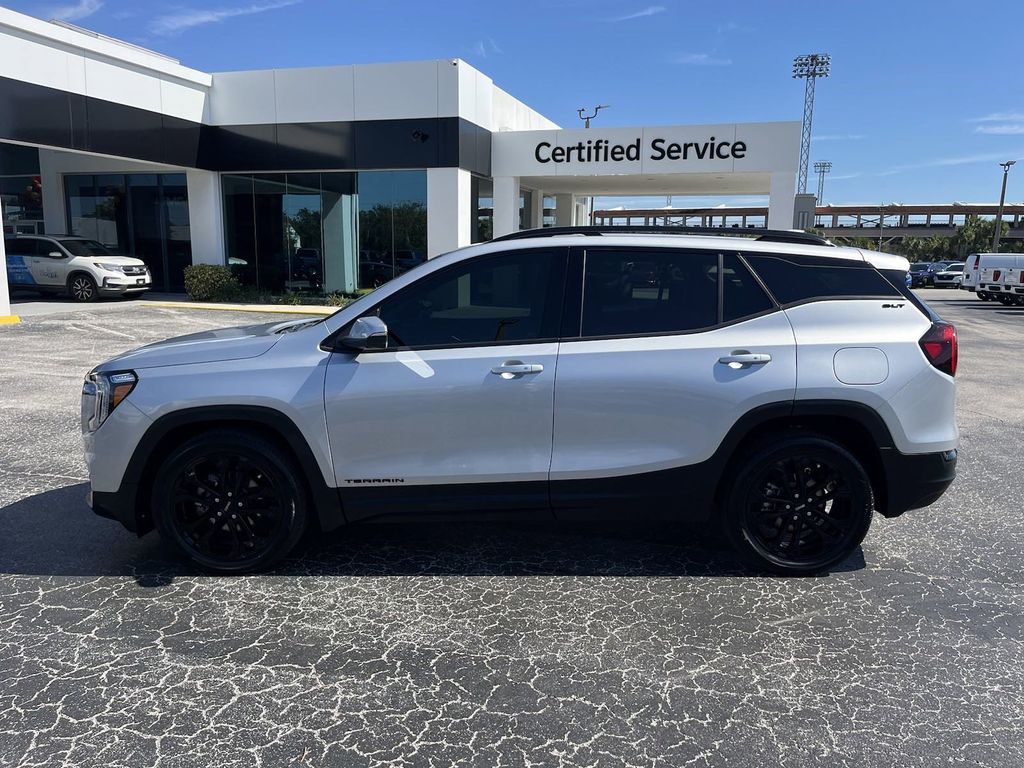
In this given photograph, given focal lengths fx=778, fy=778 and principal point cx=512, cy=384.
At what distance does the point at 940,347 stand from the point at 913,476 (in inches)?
26.7

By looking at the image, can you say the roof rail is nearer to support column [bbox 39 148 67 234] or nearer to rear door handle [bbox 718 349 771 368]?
rear door handle [bbox 718 349 771 368]

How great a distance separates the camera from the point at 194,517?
13.4ft

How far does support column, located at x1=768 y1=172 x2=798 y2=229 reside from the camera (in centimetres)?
1914

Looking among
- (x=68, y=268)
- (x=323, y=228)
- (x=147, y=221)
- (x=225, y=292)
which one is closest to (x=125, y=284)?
(x=68, y=268)

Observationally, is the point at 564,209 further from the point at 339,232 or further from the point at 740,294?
the point at 740,294

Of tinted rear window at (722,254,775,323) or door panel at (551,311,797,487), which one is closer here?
door panel at (551,311,797,487)

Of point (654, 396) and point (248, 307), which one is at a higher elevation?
point (654, 396)

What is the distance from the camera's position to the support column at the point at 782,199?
19141 millimetres

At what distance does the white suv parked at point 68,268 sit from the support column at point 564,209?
16.1 metres

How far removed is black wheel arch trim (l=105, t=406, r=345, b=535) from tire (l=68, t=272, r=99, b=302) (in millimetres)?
18992

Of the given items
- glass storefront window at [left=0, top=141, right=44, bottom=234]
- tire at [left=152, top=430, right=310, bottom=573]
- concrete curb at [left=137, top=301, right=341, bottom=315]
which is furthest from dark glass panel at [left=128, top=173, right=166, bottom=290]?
tire at [left=152, top=430, right=310, bottom=573]

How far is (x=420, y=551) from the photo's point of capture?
4496 millimetres

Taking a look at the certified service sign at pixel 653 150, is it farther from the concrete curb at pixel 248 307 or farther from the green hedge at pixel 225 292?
the concrete curb at pixel 248 307

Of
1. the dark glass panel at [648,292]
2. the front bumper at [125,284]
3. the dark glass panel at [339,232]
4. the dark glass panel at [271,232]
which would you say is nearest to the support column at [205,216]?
the dark glass panel at [271,232]
